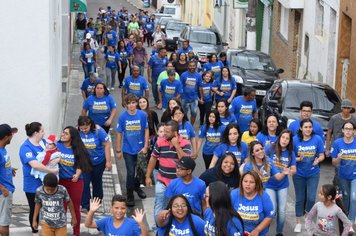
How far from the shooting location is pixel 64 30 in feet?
95.2

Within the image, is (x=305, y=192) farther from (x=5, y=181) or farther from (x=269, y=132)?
(x=5, y=181)

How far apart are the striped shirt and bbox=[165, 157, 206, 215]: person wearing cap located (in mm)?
1644

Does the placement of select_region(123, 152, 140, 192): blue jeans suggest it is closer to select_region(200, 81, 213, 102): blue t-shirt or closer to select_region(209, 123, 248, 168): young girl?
select_region(209, 123, 248, 168): young girl

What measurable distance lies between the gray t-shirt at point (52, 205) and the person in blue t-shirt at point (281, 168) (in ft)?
9.39

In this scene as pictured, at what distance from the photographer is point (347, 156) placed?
1383cm

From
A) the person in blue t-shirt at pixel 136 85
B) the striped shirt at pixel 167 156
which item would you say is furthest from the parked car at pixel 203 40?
the striped shirt at pixel 167 156

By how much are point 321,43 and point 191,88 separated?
9.67 m

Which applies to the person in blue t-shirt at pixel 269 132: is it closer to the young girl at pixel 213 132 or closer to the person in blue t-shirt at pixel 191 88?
the young girl at pixel 213 132

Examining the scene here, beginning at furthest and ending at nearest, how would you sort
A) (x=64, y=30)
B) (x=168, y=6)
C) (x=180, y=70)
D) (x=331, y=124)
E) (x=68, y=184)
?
(x=168, y=6) → (x=64, y=30) → (x=180, y=70) → (x=331, y=124) → (x=68, y=184)

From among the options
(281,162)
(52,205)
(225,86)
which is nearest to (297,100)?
(225,86)

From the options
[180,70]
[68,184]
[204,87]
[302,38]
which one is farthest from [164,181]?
[302,38]

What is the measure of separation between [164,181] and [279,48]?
24172mm

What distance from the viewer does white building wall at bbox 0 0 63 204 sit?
47.6 ft

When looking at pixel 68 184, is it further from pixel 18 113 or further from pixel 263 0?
pixel 263 0
